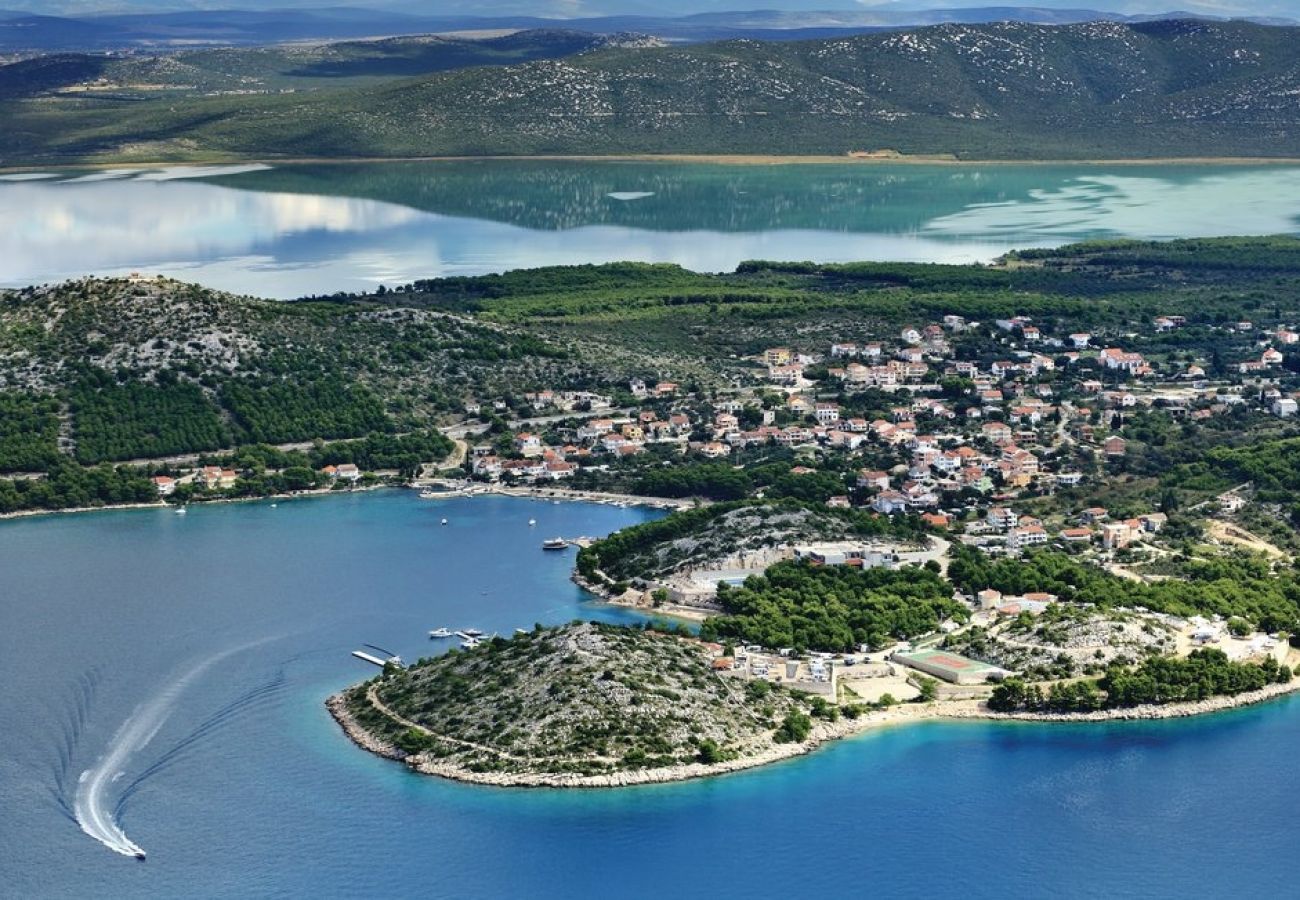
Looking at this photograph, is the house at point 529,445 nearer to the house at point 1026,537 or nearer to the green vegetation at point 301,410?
the green vegetation at point 301,410

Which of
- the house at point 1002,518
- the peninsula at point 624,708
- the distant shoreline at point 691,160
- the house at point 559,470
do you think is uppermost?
the peninsula at point 624,708

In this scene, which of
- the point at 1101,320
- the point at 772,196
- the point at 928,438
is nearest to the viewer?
the point at 928,438

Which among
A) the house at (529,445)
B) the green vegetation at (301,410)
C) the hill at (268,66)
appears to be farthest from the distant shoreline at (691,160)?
the house at (529,445)

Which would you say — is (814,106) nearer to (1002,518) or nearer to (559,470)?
(559,470)

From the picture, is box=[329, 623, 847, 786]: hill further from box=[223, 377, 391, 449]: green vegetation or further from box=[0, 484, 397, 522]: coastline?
box=[223, 377, 391, 449]: green vegetation

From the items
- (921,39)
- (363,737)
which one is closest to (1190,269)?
(363,737)

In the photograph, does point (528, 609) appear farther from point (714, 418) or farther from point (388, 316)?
point (388, 316)

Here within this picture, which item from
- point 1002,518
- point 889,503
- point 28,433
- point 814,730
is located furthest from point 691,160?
point 814,730
